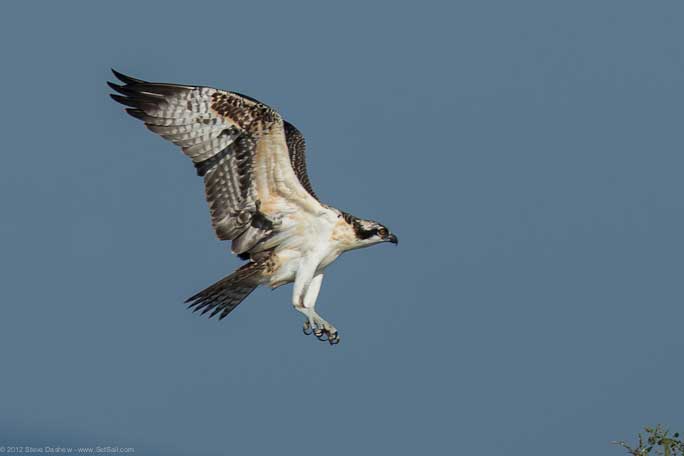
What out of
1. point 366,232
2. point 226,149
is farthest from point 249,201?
point 366,232

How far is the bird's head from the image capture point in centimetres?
1464

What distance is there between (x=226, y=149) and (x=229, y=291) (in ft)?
4.93

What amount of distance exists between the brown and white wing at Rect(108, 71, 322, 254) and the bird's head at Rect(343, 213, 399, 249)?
0.39 metres

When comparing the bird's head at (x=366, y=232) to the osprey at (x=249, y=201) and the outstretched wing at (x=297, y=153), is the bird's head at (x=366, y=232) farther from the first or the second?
the outstretched wing at (x=297, y=153)

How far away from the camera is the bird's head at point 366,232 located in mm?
14641

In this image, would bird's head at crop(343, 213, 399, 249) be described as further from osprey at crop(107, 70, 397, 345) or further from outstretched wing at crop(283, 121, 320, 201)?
outstretched wing at crop(283, 121, 320, 201)

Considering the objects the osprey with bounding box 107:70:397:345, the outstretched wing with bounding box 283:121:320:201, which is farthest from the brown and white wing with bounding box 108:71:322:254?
the outstretched wing with bounding box 283:121:320:201

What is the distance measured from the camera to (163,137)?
14703 mm

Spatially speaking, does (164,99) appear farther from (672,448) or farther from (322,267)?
(672,448)

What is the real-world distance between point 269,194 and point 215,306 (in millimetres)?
1313

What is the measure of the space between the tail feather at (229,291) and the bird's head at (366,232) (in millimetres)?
1083

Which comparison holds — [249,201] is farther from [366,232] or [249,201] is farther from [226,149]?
[366,232]

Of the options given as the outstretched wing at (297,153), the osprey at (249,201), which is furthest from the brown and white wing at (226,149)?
the outstretched wing at (297,153)

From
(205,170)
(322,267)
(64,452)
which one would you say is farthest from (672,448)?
(64,452)
